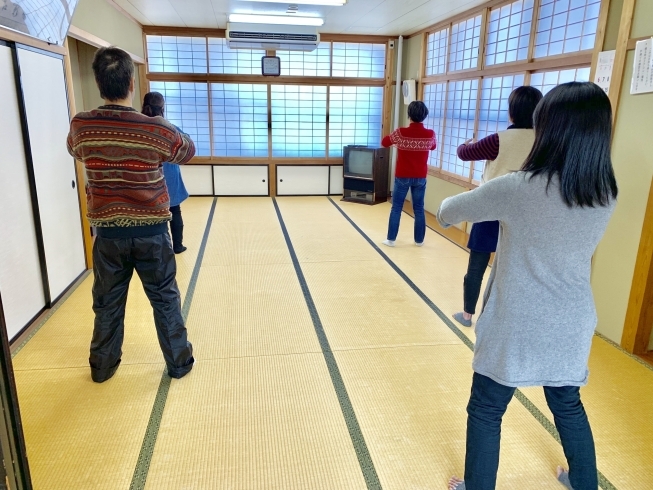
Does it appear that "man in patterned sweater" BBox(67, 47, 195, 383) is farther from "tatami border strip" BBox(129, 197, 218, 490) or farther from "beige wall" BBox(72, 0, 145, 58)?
"beige wall" BBox(72, 0, 145, 58)

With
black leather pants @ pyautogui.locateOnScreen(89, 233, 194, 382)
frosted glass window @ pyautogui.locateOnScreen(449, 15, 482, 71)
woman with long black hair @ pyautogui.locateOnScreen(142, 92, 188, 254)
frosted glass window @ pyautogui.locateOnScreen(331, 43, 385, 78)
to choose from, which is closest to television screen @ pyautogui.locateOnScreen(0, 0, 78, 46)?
woman with long black hair @ pyautogui.locateOnScreen(142, 92, 188, 254)

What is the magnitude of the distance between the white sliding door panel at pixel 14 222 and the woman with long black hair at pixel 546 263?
246 centimetres

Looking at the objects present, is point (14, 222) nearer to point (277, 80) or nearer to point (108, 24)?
point (108, 24)

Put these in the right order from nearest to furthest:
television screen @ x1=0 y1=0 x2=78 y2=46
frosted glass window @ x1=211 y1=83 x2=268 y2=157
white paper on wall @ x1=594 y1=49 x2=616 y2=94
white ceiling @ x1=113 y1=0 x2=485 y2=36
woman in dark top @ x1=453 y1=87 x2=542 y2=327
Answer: woman in dark top @ x1=453 y1=87 x2=542 y2=327 < television screen @ x1=0 y1=0 x2=78 y2=46 < white paper on wall @ x1=594 y1=49 x2=616 y2=94 < white ceiling @ x1=113 y1=0 x2=485 y2=36 < frosted glass window @ x1=211 y1=83 x2=268 y2=157

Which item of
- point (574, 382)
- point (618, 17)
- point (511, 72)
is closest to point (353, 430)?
point (574, 382)

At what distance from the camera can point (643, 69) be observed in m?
2.59

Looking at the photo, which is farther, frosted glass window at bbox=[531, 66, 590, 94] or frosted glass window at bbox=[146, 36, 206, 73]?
frosted glass window at bbox=[146, 36, 206, 73]

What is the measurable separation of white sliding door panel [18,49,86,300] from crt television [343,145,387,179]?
4182 mm

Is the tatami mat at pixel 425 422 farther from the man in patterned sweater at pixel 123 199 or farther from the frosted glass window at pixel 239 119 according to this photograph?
the frosted glass window at pixel 239 119

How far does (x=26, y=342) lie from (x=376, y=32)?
593 cm

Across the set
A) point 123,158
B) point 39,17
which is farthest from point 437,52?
point 123,158

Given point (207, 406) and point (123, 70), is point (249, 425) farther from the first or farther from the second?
point (123, 70)

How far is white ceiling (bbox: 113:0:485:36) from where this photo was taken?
4.95m

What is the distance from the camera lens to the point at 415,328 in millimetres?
3021
